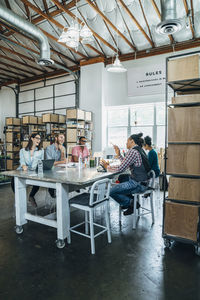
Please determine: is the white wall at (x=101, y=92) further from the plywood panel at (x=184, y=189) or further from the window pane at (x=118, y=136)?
the plywood panel at (x=184, y=189)

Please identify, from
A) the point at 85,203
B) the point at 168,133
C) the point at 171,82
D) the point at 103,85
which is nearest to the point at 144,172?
the point at 168,133

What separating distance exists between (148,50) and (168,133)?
582 cm

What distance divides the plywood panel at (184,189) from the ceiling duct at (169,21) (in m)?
2.81

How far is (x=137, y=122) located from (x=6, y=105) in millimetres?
7683

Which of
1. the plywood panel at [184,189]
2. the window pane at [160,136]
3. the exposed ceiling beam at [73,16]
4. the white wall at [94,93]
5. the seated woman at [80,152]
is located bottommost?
the plywood panel at [184,189]

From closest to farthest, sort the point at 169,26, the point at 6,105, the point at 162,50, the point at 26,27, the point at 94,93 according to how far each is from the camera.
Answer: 1. the point at 169,26
2. the point at 26,27
3. the point at 162,50
4. the point at 94,93
5. the point at 6,105

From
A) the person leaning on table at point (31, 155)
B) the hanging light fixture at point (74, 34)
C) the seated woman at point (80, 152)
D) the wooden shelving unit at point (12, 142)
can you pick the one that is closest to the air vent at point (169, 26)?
the hanging light fixture at point (74, 34)

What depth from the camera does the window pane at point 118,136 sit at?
8.29 meters

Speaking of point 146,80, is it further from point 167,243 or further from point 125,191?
point 167,243

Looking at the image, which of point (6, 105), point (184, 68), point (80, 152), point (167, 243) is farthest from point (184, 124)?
point (6, 105)

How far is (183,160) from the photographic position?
8.00ft

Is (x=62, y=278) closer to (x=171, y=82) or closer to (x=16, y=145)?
(x=171, y=82)

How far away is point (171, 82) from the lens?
2.49 meters

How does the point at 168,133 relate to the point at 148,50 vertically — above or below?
below
